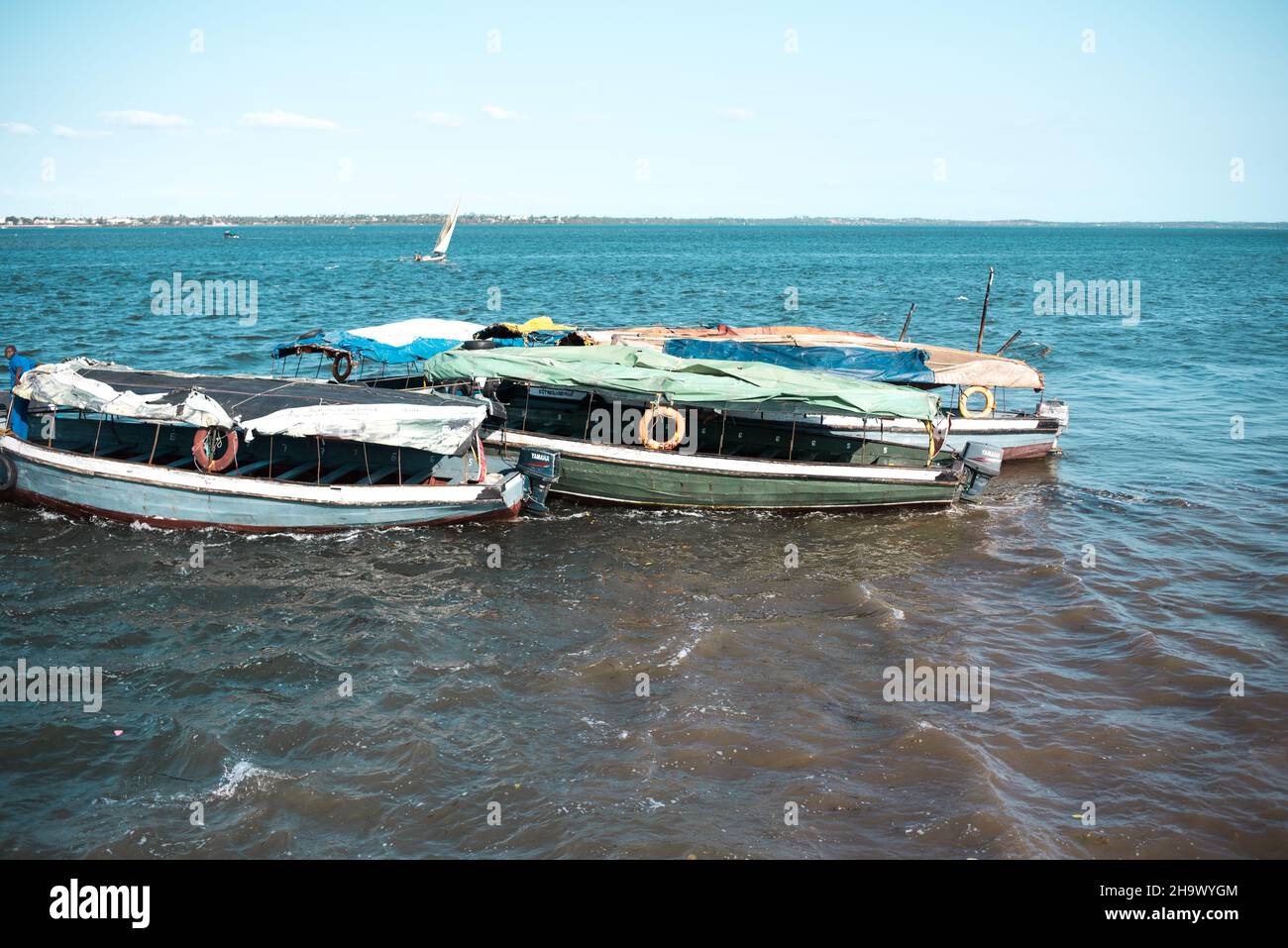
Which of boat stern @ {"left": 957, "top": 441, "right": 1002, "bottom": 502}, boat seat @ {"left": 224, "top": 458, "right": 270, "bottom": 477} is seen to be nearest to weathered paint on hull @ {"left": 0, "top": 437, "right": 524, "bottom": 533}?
boat seat @ {"left": 224, "top": 458, "right": 270, "bottom": 477}

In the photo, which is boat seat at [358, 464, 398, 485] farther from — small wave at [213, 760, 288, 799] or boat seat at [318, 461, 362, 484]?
small wave at [213, 760, 288, 799]

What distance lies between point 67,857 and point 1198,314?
62.6m

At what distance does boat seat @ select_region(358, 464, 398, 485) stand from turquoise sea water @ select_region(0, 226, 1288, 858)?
56.7 inches

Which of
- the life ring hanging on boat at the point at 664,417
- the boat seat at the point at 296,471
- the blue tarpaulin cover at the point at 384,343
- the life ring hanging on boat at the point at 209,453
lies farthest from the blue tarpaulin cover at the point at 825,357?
the life ring hanging on boat at the point at 209,453

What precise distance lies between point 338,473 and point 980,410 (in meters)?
16.8

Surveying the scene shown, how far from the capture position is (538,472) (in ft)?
60.6

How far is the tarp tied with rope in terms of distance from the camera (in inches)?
687

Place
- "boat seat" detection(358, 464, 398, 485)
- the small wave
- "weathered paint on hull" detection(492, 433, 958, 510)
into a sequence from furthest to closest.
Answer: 1. "weathered paint on hull" detection(492, 433, 958, 510)
2. "boat seat" detection(358, 464, 398, 485)
3. the small wave

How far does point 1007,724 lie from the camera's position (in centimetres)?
1171

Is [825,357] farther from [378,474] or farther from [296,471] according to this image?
[296,471]

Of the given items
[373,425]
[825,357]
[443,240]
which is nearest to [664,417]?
[825,357]

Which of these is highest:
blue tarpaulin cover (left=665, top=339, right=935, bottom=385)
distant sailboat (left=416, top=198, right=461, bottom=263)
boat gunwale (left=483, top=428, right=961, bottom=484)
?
distant sailboat (left=416, top=198, right=461, bottom=263)

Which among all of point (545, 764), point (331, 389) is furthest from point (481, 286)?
point (545, 764)

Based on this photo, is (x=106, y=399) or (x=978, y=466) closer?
(x=106, y=399)
